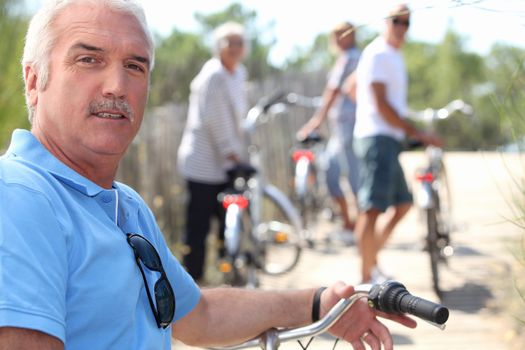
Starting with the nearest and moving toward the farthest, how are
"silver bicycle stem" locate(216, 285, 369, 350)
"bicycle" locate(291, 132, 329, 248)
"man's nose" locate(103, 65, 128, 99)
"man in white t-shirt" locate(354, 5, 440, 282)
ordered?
"man's nose" locate(103, 65, 128, 99)
"silver bicycle stem" locate(216, 285, 369, 350)
"man in white t-shirt" locate(354, 5, 440, 282)
"bicycle" locate(291, 132, 329, 248)

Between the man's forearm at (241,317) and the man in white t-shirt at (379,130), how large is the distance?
3421mm

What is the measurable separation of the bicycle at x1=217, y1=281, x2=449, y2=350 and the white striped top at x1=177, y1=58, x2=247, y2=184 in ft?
12.9

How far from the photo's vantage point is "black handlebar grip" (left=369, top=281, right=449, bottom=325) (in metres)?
1.93

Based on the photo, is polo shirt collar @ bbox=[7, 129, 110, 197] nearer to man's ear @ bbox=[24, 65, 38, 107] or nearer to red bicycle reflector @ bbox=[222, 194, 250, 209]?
man's ear @ bbox=[24, 65, 38, 107]

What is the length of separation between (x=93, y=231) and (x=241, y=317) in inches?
27.9

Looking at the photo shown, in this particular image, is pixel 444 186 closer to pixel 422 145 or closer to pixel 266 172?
pixel 422 145

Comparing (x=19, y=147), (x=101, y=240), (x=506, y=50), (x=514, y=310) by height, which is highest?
(x=506, y=50)

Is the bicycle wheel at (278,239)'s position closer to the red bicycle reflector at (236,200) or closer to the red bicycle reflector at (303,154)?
the red bicycle reflector at (236,200)

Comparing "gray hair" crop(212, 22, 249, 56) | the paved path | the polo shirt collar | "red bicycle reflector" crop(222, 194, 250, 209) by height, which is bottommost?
the paved path

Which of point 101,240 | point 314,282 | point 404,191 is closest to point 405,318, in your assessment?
point 101,240

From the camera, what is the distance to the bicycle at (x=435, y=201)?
6246 millimetres

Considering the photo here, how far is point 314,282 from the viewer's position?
6863 millimetres

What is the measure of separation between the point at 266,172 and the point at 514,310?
5330 mm

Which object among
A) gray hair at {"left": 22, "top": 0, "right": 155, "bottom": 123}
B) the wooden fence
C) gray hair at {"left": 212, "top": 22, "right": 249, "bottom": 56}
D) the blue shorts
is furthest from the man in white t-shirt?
gray hair at {"left": 22, "top": 0, "right": 155, "bottom": 123}
